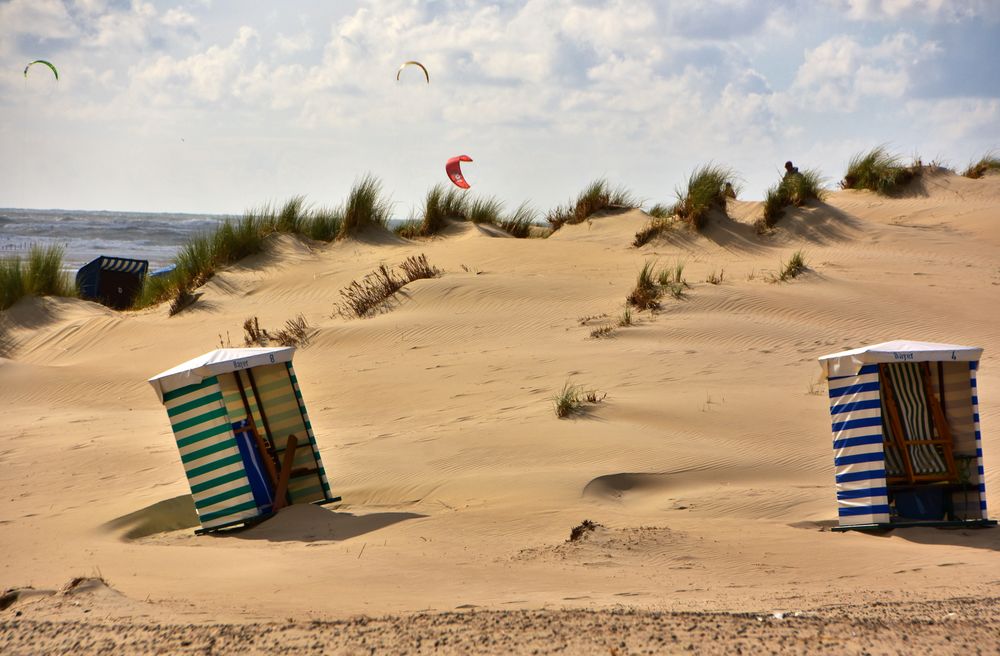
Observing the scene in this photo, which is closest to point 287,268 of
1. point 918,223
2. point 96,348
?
point 96,348

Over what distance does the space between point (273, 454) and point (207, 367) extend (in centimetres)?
134

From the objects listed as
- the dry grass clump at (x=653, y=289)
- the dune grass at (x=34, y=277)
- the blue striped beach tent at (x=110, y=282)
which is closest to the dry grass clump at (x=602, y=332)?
the dry grass clump at (x=653, y=289)

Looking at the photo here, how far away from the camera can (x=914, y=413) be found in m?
7.34

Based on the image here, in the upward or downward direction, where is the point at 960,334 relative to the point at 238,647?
downward

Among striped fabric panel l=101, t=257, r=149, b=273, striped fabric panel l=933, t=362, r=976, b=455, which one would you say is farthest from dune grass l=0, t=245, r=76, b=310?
striped fabric panel l=933, t=362, r=976, b=455

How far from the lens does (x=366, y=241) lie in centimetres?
2033

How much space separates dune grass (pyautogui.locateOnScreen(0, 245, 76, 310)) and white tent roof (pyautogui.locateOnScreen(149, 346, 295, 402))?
38.6ft

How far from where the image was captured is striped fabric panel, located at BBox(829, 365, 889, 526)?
675cm

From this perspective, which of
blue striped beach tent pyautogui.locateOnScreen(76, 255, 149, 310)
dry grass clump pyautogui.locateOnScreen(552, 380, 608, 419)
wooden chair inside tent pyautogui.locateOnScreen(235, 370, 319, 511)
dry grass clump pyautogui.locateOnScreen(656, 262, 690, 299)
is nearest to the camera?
wooden chair inside tent pyautogui.locateOnScreen(235, 370, 319, 511)

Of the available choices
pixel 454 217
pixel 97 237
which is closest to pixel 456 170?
pixel 454 217

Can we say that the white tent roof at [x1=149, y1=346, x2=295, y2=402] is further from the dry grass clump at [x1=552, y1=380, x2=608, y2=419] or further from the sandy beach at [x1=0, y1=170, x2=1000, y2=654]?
the dry grass clump at [x1=552, y1=380, x2=608, y2=419]

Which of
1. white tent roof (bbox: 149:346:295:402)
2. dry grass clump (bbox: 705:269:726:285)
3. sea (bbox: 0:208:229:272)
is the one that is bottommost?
dry grass clump (bbox: 705:269:726:285)

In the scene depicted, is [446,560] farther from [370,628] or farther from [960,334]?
[960,334]

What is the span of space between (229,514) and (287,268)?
1153 cm
